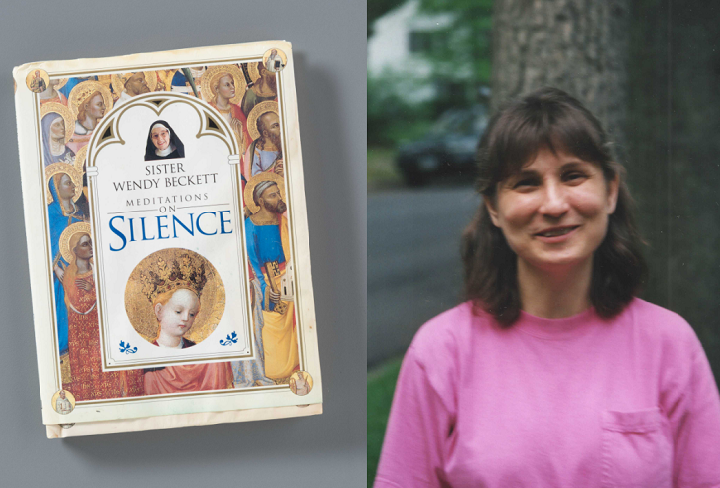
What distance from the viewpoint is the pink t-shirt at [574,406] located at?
542mm

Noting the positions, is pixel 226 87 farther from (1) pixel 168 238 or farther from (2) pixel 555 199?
(2) pixel 555 199

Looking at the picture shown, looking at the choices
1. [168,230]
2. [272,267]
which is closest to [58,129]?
[168,230]

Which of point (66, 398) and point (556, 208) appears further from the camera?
point (66, 398)

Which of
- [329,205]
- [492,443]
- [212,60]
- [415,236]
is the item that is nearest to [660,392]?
[492,443]

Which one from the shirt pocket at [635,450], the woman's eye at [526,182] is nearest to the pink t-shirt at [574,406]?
the shirt pocket at [635,450]

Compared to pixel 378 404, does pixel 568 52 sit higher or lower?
higher

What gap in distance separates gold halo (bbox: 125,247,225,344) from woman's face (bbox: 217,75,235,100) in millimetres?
166

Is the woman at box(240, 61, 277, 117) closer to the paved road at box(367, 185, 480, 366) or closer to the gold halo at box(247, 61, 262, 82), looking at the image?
the gold halo at box(247, 61, 262, 82)

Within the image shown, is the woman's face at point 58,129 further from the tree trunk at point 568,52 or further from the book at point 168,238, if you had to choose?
the tree trunk at point 568,52

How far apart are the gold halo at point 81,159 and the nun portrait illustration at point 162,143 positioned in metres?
0.07

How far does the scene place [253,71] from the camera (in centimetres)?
63

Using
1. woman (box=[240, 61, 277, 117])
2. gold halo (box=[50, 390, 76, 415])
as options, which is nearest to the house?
woman (box=[240, 61, 277, 117])

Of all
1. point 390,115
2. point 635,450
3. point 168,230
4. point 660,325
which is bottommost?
point 635,450

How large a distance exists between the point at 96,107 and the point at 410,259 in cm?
36
